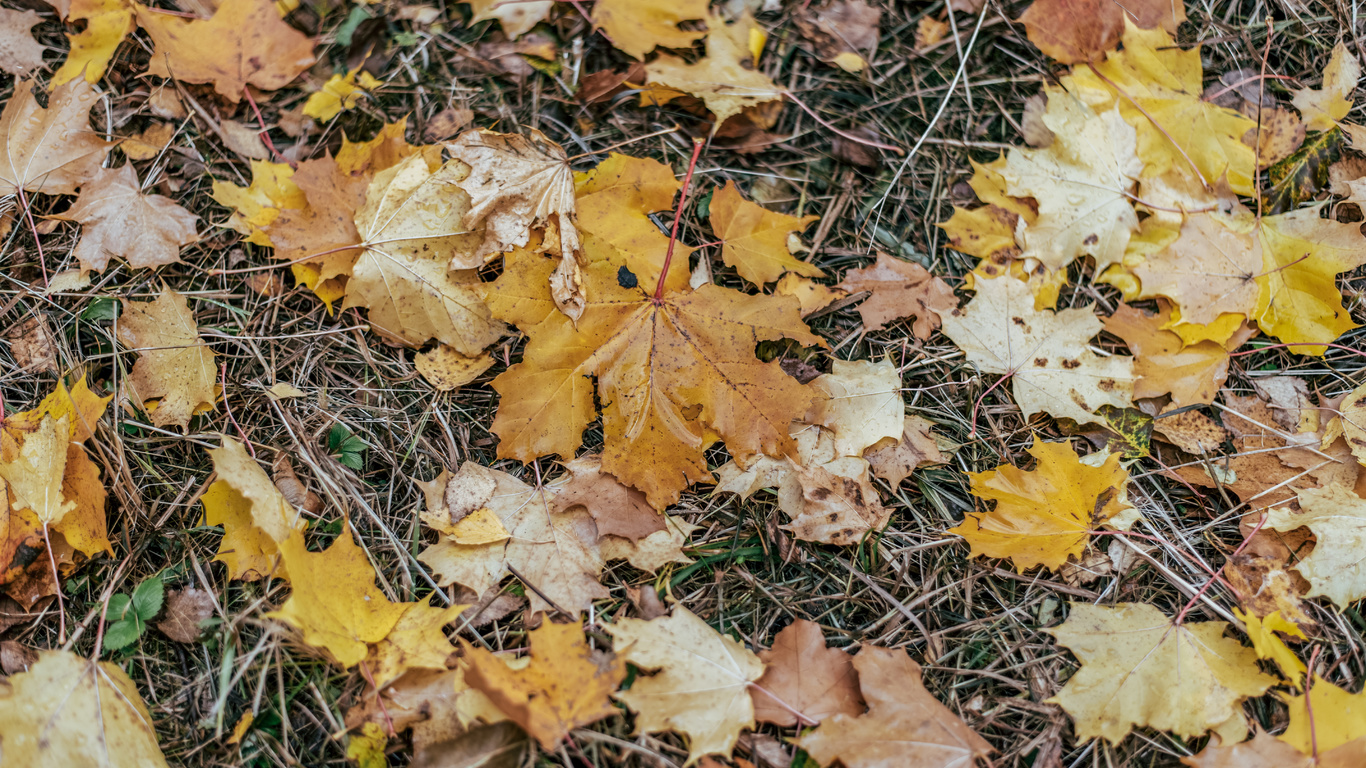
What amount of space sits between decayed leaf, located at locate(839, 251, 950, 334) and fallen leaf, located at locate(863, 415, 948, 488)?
1.04 feet

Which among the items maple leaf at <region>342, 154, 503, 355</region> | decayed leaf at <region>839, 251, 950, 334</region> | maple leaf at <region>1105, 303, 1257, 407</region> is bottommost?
maple leaf at <region>1105, 303, 1257, 407</region>

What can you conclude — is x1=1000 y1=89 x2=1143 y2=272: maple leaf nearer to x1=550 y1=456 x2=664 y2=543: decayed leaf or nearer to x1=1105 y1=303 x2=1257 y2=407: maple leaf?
x1=1105 y1=303 x2=1257 y2=407: maple leaf

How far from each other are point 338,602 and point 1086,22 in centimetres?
277

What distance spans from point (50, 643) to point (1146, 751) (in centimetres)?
271

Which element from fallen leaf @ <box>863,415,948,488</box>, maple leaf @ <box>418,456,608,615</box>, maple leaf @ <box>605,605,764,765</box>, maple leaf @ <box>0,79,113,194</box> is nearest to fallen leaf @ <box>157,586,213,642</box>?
maple leaf @ <box>418,456,608,615</box>

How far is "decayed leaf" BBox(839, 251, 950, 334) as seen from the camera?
2.18m

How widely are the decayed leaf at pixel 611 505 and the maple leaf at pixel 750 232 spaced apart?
2.35ft

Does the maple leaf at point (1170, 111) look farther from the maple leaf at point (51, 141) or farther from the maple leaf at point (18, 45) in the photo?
the maple leaf at point (18, 45)

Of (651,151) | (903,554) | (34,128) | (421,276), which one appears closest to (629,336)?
(421,276)

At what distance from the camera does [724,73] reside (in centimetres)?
235

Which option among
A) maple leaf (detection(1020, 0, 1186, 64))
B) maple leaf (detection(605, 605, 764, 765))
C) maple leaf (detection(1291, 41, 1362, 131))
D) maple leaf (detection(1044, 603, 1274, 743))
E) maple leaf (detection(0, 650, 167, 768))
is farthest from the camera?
maple leaf (detection(1020, 0, 1186, 64))

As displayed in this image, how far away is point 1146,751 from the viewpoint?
1776mm

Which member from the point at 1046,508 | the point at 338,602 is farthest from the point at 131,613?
the point at 1046,508

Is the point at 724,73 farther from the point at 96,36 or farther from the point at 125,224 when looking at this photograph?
the point at 96,36
